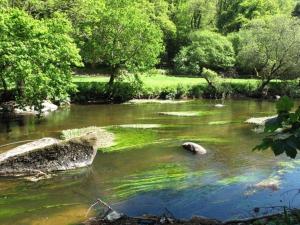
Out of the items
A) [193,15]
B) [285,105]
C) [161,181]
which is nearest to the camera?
[285,105]

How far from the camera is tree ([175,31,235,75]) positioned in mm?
65500

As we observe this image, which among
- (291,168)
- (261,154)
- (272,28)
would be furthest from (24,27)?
(272,28)

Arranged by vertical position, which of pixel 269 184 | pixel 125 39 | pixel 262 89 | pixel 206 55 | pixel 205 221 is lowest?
pixel 269 184

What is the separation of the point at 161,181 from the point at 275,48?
40.5 meters

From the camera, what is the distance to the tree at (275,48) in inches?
2040

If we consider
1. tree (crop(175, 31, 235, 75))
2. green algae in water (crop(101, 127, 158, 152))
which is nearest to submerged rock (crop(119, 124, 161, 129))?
green algae in water (crop(101, 127, 158, 152))

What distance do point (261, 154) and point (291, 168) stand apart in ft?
9.11

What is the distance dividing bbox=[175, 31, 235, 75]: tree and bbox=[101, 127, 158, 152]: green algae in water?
39396 mm

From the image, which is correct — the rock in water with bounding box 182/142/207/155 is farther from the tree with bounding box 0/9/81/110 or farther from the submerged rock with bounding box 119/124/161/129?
the tree with bounding box 0/9/81/110

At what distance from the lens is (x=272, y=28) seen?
53.3m

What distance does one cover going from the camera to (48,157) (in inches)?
698

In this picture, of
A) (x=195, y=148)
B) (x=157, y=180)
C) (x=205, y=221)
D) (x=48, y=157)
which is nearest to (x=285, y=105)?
(x=205, y=221)

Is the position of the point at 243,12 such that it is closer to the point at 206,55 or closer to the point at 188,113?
the point at 206,55

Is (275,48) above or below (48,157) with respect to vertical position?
above
